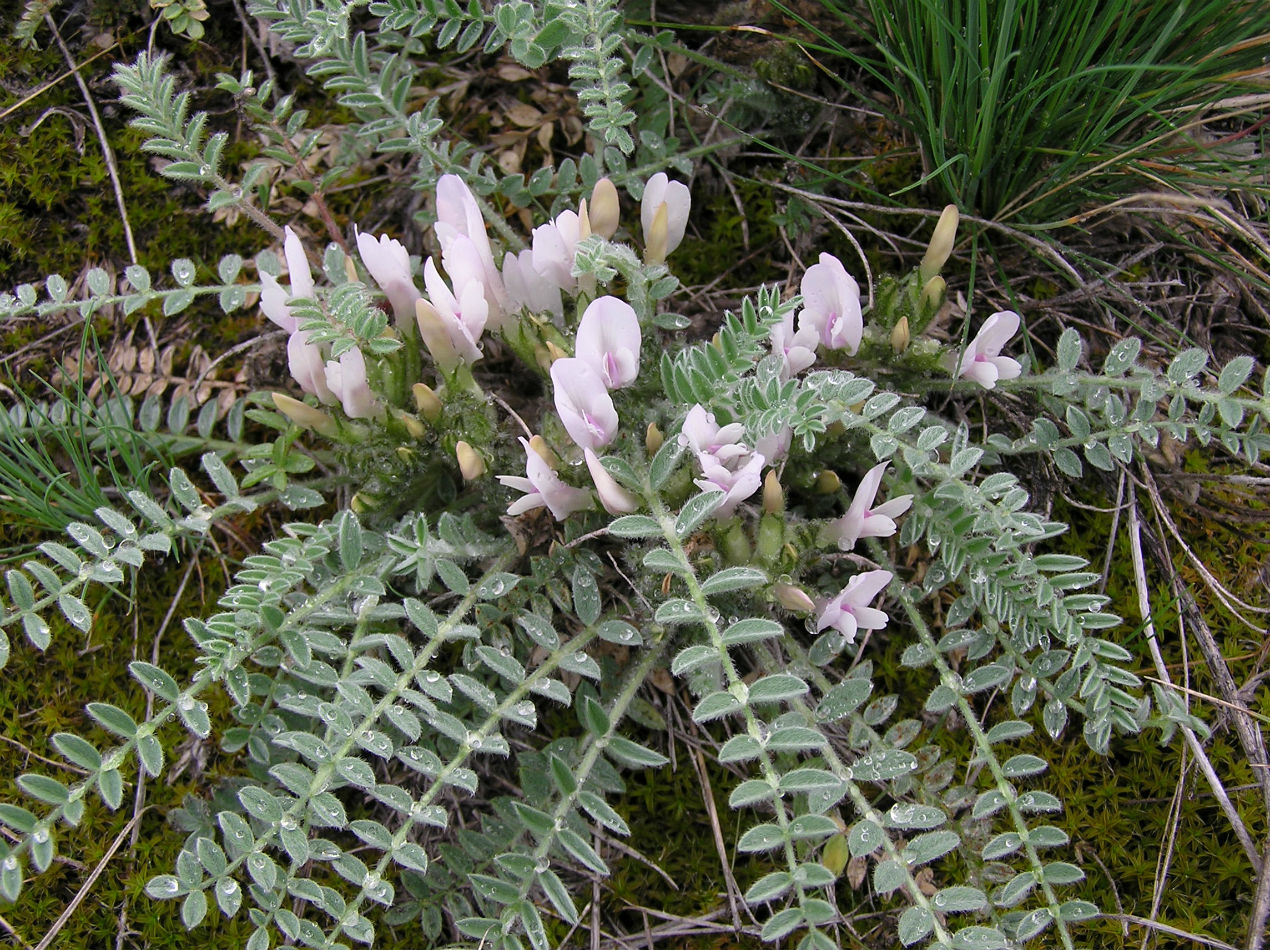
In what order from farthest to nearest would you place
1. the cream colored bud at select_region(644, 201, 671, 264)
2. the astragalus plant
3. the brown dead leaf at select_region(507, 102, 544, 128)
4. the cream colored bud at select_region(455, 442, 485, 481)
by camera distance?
the brown dead leaf at select_region(507, 102, 544, 128) < the cream colored bud at select_region(644, 201, 671, 264) < the cream colored bud at select_region(455, 442, 485, 481) < the astragalus plant

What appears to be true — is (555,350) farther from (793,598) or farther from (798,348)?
(793,598)

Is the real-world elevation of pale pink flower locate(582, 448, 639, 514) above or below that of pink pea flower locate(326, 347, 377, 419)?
below

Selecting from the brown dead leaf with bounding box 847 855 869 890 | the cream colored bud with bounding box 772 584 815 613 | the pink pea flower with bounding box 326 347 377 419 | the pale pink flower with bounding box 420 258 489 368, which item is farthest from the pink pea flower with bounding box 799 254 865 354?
the brown dead leaf with bounding box 847 855 869 890

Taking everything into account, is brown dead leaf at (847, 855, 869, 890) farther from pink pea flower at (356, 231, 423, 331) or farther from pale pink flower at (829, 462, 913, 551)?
pink pea flower at (356, 231, 423, 331)

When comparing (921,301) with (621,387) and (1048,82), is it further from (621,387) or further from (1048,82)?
(621,387)

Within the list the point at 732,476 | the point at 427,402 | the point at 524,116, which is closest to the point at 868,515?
the point at 732,476

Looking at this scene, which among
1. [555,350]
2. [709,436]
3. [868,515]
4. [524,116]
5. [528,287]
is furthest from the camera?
[524,116]
